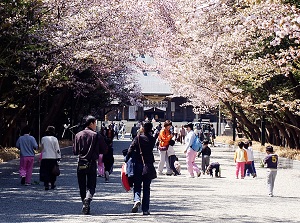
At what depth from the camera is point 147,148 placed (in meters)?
13.0

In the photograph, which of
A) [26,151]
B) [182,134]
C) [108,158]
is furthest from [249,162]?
[182,134]

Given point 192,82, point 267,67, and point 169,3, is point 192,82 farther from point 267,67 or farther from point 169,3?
point 267,67

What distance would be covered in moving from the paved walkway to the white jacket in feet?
2.72

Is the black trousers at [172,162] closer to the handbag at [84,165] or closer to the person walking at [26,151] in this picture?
the person walking at [26,151]

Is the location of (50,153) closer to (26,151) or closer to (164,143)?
(26,151)

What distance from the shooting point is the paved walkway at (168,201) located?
1236 centimetres

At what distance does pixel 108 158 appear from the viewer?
68.3ft

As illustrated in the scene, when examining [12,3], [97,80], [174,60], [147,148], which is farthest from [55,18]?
[97,80]

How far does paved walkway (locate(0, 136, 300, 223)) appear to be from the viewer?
40.5 feet

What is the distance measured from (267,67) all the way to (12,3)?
35.9 feet

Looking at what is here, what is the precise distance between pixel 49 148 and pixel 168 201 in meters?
4.24

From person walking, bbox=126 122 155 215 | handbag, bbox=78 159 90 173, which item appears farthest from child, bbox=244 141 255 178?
handbag, bbox=78 159 90 173

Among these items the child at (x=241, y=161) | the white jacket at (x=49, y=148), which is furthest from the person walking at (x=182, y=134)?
the white jacket at (x=49, y=148)

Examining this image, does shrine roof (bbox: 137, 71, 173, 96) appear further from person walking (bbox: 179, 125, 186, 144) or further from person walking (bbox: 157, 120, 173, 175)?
person walking (bbox: 157, 120, 173, 175)
